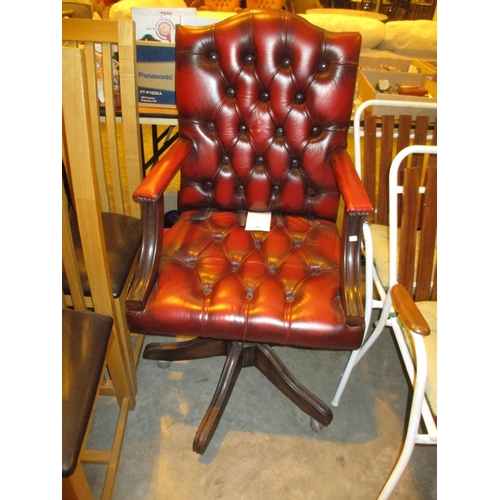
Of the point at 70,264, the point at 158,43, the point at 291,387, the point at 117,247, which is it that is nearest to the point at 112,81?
the point at 158,43

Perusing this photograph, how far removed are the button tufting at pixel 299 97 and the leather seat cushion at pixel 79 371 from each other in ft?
2.79

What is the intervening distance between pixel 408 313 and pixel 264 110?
776 millimetres

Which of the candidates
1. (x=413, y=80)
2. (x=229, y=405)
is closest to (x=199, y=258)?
(x=229, y=405)

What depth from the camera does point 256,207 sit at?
136 centimetres

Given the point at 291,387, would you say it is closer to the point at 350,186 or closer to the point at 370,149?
the point at 350,186

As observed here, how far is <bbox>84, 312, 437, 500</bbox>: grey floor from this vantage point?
1.16 m

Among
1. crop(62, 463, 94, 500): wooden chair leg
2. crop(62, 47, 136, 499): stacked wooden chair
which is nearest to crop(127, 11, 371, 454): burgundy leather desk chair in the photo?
crop(62, 47, 136, 499): stacked wooden chair

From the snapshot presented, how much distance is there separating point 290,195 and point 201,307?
0.52m

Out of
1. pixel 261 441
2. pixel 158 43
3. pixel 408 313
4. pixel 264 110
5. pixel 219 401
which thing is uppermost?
pixel 158 43

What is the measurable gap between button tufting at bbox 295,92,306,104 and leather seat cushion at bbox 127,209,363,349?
42 centimetres

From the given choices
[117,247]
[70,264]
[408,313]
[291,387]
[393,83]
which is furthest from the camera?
[393,83]

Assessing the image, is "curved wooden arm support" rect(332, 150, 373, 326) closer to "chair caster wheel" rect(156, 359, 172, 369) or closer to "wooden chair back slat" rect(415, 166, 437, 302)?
"wooden chair back slat" rect(415, 166, 437, 302)
